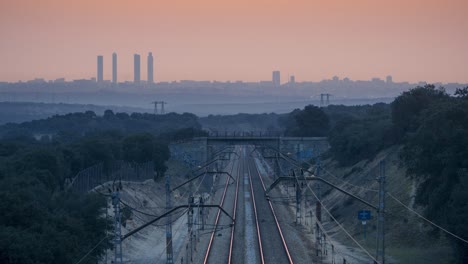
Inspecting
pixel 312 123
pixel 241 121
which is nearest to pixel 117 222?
pixel 312 123

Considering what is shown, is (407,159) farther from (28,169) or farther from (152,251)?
(28,169)

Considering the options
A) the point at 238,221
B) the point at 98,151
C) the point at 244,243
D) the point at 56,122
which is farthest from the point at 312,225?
the point at 56,122

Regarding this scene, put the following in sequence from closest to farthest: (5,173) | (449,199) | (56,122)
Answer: (449,199), (5,173), (56,122)

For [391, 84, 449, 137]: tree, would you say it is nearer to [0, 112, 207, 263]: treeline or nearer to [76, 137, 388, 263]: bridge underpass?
[76, 137, 388, 263]: bridge underpass

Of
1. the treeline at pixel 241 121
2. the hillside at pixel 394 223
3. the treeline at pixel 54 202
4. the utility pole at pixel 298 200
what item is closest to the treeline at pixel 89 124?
the treeline at pixel 241 121

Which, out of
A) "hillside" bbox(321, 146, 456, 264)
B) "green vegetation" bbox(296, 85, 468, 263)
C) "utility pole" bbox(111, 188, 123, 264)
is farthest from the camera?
"hillside" bbox(321, 146, 456, 264)

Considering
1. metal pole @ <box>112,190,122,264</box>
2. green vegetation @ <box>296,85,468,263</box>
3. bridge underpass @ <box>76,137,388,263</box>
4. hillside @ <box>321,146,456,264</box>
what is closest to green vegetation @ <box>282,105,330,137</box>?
bridge underpass @ <box>76,137,388,263</box>

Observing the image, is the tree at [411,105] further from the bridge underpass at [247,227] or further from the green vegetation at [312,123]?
the green vegetation at [312,123]

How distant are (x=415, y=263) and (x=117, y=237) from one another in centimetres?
1073

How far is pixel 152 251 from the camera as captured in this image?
3234cm

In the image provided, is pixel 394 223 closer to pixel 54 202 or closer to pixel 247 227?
pixel 247 227

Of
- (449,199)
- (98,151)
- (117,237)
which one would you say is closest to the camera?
(117,237)

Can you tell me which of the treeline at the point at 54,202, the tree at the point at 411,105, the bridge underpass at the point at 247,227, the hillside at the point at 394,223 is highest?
the tree at the point at 411,105

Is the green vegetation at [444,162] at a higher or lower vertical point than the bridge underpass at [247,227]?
higher
